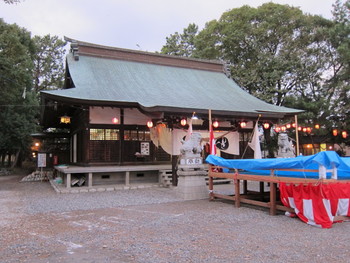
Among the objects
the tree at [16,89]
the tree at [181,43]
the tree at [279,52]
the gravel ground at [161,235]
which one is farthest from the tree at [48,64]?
the gravel ground at [161,235]

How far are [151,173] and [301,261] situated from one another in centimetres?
1045

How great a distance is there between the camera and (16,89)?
17812mm

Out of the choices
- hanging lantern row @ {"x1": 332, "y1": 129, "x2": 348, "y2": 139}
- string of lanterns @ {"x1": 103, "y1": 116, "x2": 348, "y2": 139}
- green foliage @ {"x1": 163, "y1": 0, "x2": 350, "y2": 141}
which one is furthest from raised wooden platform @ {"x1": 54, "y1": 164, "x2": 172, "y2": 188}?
hanging lantern row @ {"x1": 332, "y1": 129, "x2": 348, "y2": 139}

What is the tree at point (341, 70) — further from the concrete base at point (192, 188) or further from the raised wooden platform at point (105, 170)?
the concrete base at point (192, 188)

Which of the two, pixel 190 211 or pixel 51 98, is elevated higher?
pixel 51 98

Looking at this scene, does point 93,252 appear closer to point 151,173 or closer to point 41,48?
point 151,173

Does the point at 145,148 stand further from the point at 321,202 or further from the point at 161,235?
the point at 321,202

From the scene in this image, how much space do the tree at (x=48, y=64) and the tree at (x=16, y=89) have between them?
640 centimetres

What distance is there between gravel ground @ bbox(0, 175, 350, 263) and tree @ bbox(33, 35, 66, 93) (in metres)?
24.9

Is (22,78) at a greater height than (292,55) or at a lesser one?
lesser

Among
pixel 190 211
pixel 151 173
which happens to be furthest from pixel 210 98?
pixel 190 211

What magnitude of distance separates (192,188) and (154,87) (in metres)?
8.07

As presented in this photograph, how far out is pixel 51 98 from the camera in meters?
11.9

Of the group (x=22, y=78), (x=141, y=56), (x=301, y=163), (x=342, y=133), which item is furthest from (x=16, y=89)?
(x=342, y=133)
